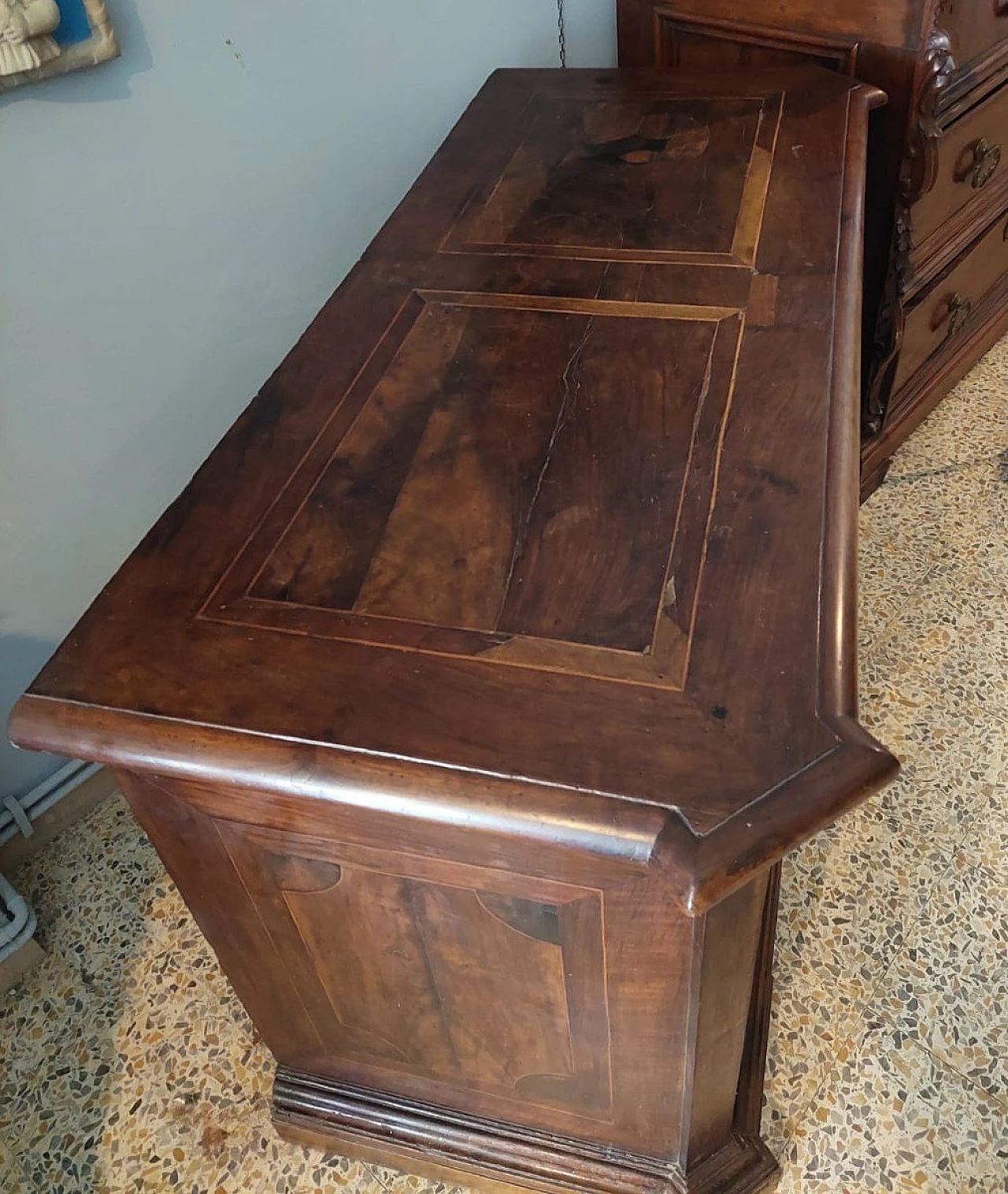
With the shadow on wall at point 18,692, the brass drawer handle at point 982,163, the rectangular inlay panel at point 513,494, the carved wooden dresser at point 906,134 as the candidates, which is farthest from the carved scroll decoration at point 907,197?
the shadow on wall at point 18,692

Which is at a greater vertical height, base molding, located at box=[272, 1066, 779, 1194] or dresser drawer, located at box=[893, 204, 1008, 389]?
dresser drawer, located at box=[893, 204, 1008, 389]

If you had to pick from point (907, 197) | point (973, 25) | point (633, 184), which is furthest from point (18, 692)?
point (973, 25)

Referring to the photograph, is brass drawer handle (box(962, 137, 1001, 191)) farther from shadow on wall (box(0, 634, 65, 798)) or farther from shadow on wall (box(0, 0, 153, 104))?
shadow on wall (box(0, 634, 65, 798))

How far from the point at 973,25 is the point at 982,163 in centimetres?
26

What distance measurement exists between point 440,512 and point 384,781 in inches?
10.5

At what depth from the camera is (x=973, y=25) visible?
1.38 metres

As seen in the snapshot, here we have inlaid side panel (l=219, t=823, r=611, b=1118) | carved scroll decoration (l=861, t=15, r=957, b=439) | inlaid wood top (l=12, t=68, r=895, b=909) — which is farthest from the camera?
carved scroll decoration (l=861, t=15, r=957, b=439)

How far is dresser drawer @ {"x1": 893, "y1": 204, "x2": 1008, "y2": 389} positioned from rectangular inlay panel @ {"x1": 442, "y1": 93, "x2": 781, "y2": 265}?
0.58 metres

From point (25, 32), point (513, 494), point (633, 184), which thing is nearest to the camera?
point (513, 494)

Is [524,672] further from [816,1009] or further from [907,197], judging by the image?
[907,197]

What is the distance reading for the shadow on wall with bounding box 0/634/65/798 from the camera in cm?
134

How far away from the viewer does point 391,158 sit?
58.9 inches

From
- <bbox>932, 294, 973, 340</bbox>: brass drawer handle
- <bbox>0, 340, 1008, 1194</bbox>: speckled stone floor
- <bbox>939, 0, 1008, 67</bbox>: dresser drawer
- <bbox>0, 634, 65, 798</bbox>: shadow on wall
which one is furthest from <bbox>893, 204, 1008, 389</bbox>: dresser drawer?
<bbox>0, 634, 65, 798</bbox>: shadow on wall

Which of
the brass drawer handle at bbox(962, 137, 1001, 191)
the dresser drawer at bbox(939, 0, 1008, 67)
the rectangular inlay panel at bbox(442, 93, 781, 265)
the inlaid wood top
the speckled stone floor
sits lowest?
the speckled stone floor
